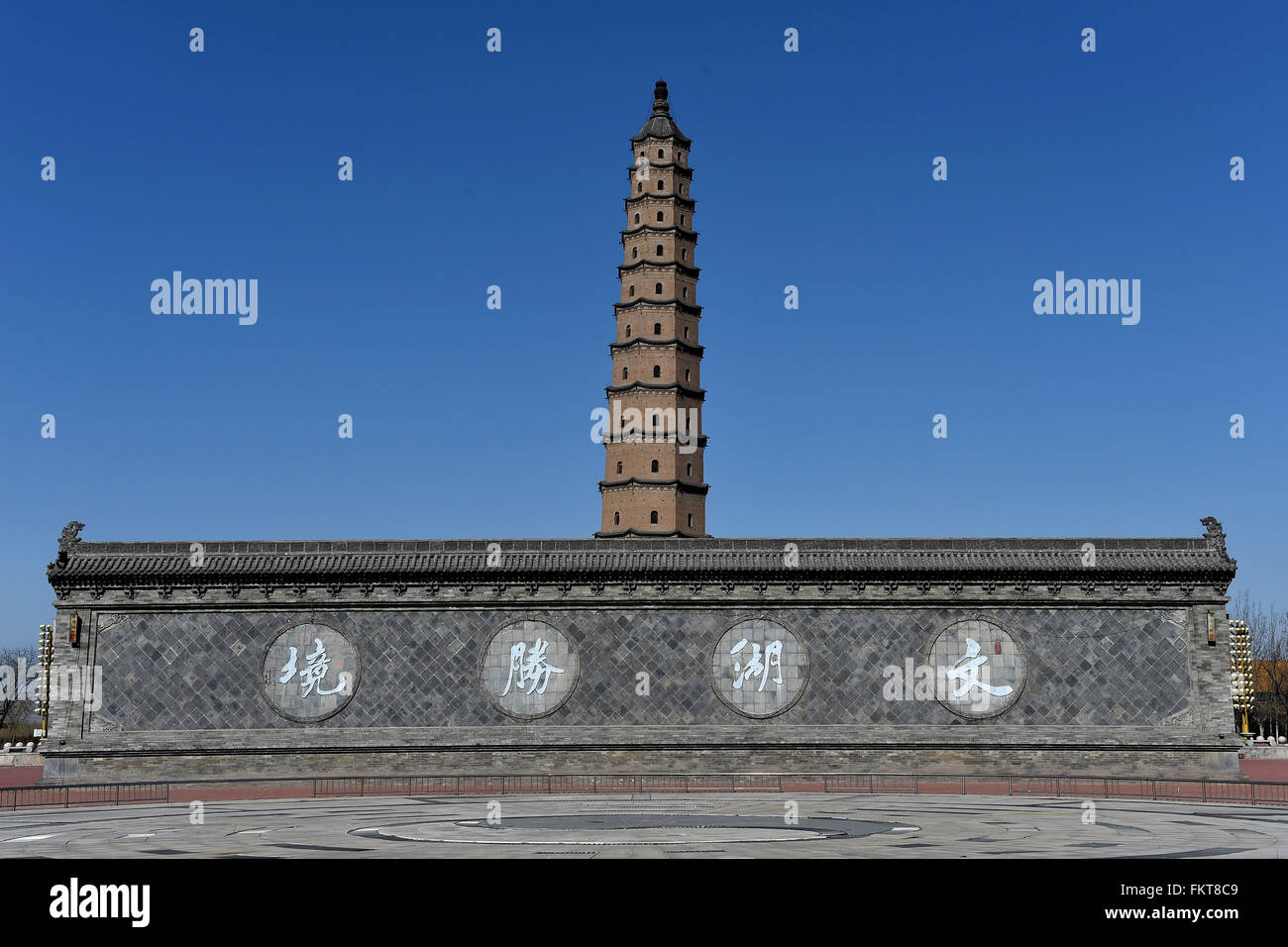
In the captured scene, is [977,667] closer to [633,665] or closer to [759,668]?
[759,668]

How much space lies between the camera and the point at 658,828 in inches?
812

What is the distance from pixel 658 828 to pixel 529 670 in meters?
15.7

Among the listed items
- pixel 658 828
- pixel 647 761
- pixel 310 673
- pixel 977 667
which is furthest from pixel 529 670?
pixel 658 828

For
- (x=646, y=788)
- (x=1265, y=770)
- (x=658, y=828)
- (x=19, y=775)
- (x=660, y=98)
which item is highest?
(x=660, y=98)

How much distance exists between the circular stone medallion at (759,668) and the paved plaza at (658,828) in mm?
6213

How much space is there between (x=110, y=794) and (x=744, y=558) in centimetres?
1827

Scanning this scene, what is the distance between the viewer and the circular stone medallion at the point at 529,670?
1407 inches

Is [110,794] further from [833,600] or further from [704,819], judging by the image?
[833,600]

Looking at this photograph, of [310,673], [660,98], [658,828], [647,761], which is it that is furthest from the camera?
[660,98]

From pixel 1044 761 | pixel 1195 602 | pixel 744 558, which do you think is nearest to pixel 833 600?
pixel 744 558

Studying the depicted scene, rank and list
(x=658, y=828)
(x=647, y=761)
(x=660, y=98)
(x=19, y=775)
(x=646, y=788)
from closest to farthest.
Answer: (x=658, y=828), (x=646, y=788), (x=647, y=761), (x=19, y=775), (x=660, y=98)

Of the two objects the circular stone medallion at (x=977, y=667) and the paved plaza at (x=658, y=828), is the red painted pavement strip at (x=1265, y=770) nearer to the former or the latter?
the circular stone medallion at (x=977, y=667)

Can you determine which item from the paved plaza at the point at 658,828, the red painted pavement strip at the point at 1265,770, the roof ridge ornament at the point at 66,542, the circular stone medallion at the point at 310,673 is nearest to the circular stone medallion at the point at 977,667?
the paved plaza at the point at 658,828

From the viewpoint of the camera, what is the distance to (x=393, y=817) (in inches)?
926
